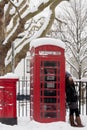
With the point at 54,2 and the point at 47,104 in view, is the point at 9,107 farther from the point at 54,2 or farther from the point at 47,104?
the point at 54,2

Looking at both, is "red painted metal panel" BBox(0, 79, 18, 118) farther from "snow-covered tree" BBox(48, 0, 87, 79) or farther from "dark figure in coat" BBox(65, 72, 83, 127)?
"snow-covered tree" BBox(48, 0, 87, 79)

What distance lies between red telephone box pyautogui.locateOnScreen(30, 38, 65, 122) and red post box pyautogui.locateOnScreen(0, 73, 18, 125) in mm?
552

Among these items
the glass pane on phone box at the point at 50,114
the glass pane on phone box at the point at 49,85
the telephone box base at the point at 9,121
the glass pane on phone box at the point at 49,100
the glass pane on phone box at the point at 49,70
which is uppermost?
the glass pane on phone box at the point at 49,70

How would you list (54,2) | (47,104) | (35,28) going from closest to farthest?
(47,104) → (54,2) → (35,28)

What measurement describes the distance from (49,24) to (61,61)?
8.94 metres

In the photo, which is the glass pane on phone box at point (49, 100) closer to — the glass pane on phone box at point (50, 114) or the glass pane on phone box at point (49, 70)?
→ the glass pane on phone box at point (50, 114)

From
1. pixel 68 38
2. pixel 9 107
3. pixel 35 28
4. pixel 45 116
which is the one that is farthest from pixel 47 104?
pixel 68 38

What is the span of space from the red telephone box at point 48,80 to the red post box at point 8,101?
0.55m

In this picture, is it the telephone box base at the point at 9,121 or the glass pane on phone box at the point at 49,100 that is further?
the glass pane on phone box at the point at 49,100

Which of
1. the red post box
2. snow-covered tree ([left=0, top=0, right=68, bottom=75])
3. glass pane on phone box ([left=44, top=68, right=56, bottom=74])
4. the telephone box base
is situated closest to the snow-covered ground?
the telephone box base

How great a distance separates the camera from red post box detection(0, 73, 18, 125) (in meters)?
10.5

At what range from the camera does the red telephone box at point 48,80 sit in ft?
34.6

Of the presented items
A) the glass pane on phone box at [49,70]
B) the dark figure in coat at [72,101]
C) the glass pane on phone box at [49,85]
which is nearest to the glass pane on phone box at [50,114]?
the dark figure in coat at [72,101]

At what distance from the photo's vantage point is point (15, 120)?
10.5 meters
